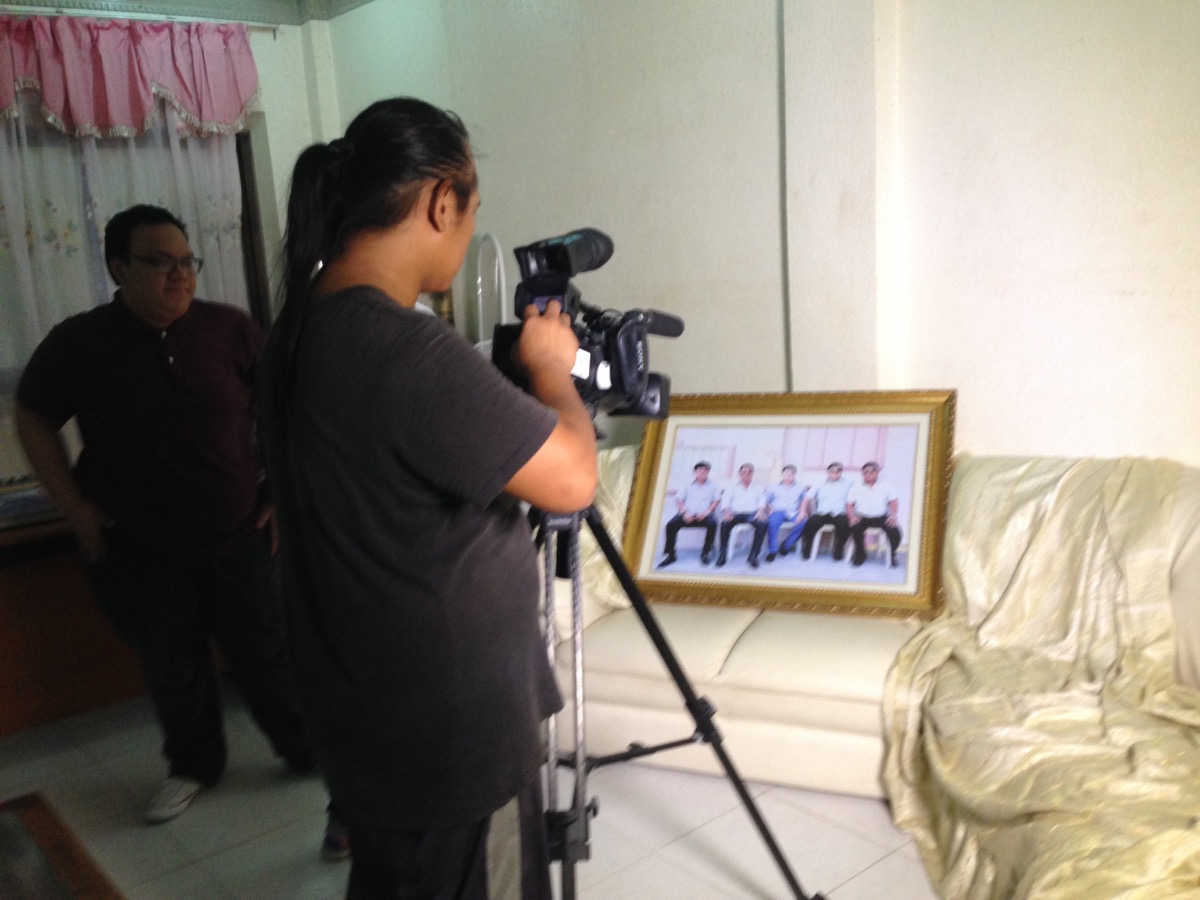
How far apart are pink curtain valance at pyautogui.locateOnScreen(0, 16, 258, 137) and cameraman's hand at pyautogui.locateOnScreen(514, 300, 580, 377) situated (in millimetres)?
2729

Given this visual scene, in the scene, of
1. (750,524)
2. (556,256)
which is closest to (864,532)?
(750,524)

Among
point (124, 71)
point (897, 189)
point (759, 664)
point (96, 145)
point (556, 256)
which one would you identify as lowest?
point (759, 664)

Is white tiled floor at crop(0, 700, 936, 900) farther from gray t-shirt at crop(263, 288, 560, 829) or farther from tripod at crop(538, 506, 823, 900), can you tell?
gray t-shirt at crop(263, 288, 560, 829)

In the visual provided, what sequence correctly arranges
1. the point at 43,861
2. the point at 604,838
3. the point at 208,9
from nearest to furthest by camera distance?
Answer: the point at 43,861 → the point at 604,838 → the point at 208,9

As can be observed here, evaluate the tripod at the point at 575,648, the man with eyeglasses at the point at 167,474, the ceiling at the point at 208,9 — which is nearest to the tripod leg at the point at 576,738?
the tripod at the point at 575,648

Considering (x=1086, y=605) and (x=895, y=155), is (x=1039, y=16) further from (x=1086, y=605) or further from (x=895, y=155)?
(x=1086, y=605)

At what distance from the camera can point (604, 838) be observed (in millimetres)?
2082

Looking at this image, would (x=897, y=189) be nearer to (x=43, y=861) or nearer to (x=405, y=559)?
(x=405, y=559)

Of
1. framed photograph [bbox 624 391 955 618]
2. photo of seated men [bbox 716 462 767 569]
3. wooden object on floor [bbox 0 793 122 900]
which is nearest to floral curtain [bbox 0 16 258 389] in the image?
wooden object on floor [bbox 0 793 122 900]

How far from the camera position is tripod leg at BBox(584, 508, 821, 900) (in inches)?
52.6

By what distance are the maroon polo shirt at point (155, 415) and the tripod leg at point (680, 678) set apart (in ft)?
3.82

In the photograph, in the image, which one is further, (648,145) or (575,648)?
(648,145)

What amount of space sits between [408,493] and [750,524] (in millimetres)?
1676

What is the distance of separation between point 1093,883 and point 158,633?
1.94m
